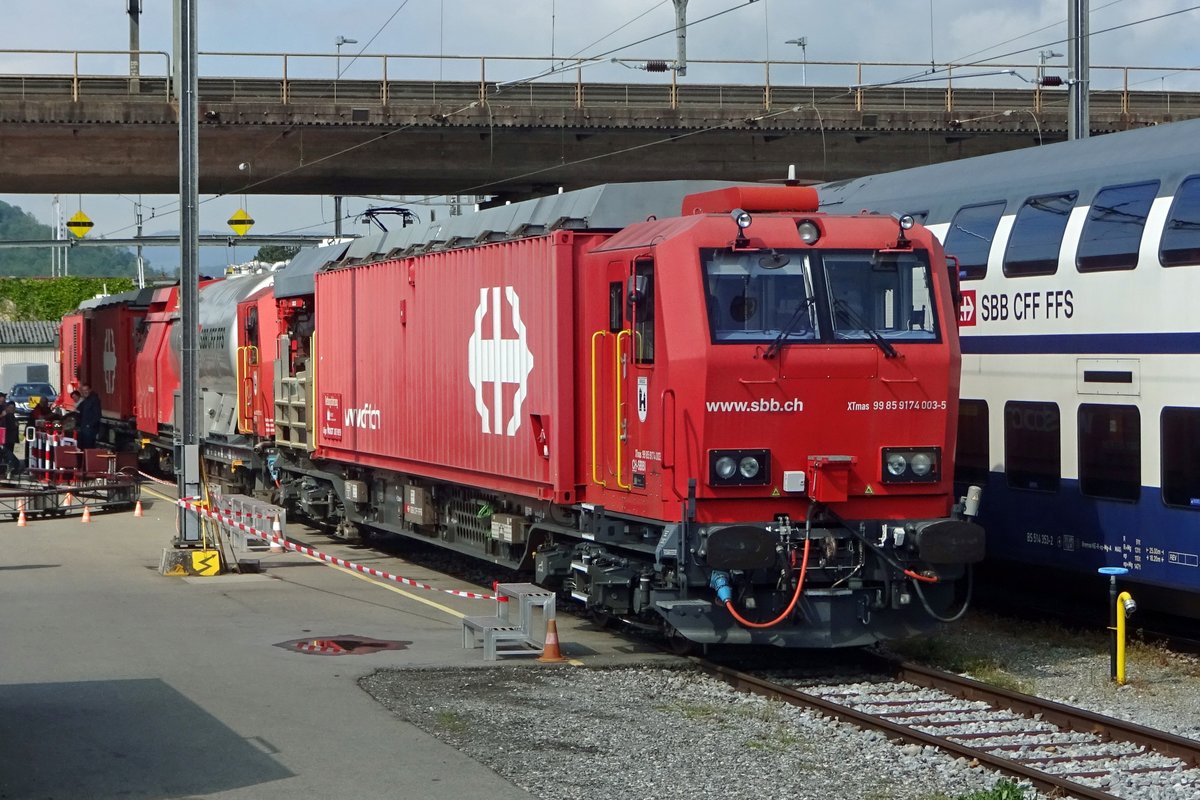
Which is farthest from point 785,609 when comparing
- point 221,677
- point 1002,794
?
point 221,677

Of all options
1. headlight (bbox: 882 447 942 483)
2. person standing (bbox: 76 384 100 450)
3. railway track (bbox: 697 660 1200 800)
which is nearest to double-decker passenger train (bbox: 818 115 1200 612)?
headlight (bbox: 882 447 942 483)

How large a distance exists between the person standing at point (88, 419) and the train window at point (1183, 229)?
22926mm

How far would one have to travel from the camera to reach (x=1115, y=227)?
12.9 m

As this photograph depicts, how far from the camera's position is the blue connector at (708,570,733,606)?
1112 centimetres

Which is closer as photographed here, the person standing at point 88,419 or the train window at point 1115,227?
the train window at point 1115,227

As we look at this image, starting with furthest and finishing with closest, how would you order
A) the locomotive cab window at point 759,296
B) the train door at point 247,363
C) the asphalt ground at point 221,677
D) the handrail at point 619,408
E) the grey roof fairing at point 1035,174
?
the train door at point 247,363, the grey roof fairing at point 1035,174, the handrail at point 619,408, the locomotive cab window at point 759,296, the asphalt ground at point 221,677

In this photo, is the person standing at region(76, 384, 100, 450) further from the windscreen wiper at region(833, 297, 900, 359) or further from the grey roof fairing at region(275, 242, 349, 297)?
the windscreen wiper at region(833, 297, 900, 359)

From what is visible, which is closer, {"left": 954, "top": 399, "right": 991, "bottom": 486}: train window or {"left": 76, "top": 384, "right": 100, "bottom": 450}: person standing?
{"left": 954, "top": 399, "right": 991, "bottom": 486}: train window

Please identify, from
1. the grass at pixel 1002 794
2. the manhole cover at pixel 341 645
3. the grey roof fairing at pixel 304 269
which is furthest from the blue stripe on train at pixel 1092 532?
the grey roof fairing at pixel 304 269

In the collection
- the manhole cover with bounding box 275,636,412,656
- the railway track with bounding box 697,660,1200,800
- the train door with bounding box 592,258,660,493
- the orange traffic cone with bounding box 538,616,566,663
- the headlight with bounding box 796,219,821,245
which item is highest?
the headlight with bounding box 796,219,821,245

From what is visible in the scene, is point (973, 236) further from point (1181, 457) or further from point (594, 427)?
point (594, 427)

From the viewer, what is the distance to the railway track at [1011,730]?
884cm

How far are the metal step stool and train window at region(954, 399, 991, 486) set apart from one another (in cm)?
461

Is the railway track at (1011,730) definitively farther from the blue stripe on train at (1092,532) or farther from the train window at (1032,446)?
the train window at (1032,446)
